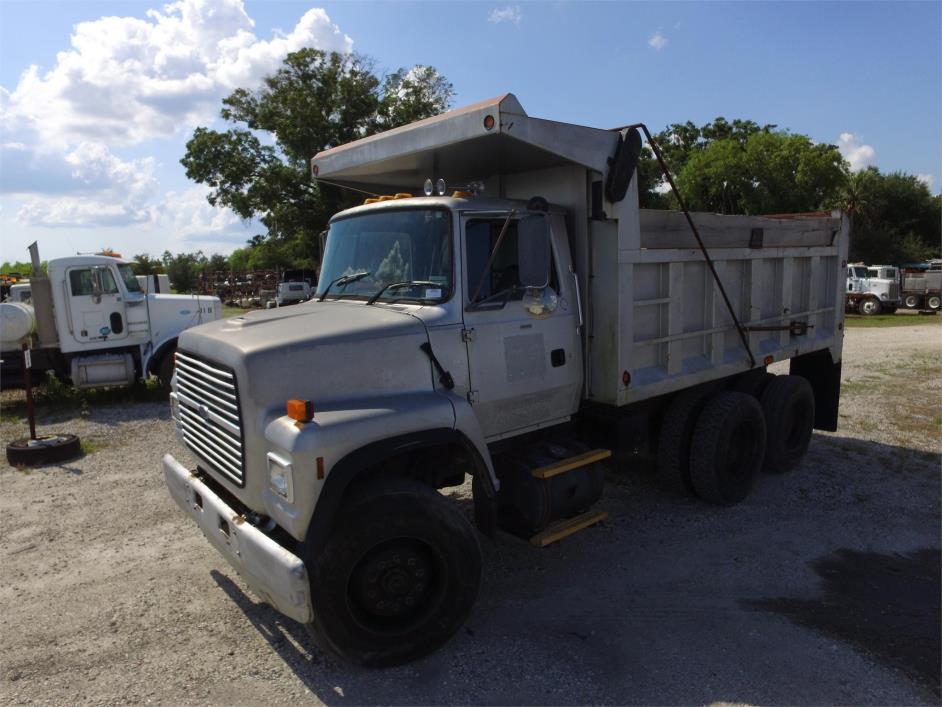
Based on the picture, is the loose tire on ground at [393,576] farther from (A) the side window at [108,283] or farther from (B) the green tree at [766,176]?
(B) the green tree at [766,176]

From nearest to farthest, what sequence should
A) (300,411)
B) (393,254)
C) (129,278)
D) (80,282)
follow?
1. (300,411)
2. (393,254)
3. (80,282)
4. (129,278)

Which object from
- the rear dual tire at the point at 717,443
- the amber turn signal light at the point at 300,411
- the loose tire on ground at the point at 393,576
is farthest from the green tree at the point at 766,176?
the amber turn signal light at the point at 300,411

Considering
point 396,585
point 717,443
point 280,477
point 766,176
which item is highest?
point 766,176

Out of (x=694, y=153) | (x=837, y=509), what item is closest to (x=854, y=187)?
(x=694, y=153)

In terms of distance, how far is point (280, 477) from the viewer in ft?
10.6

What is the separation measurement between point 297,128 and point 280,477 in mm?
30429

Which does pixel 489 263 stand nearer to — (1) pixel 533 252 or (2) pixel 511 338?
(1) pixel 533 252

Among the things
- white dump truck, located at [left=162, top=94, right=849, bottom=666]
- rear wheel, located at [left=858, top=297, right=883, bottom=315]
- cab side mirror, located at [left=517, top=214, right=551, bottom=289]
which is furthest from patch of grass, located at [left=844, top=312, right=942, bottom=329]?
cab side mirror, located at [left=517, top=214, right=551, bottom=289]

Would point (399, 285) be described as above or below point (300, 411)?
above

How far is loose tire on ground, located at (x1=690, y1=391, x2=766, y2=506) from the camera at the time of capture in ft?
18.8

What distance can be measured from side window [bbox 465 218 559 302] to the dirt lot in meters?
2.09

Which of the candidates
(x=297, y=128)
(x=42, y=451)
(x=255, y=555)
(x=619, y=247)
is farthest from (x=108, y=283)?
(x=297, y=128)

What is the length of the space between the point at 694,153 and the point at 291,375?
41.7 m

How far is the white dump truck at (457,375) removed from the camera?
11.1 ft
